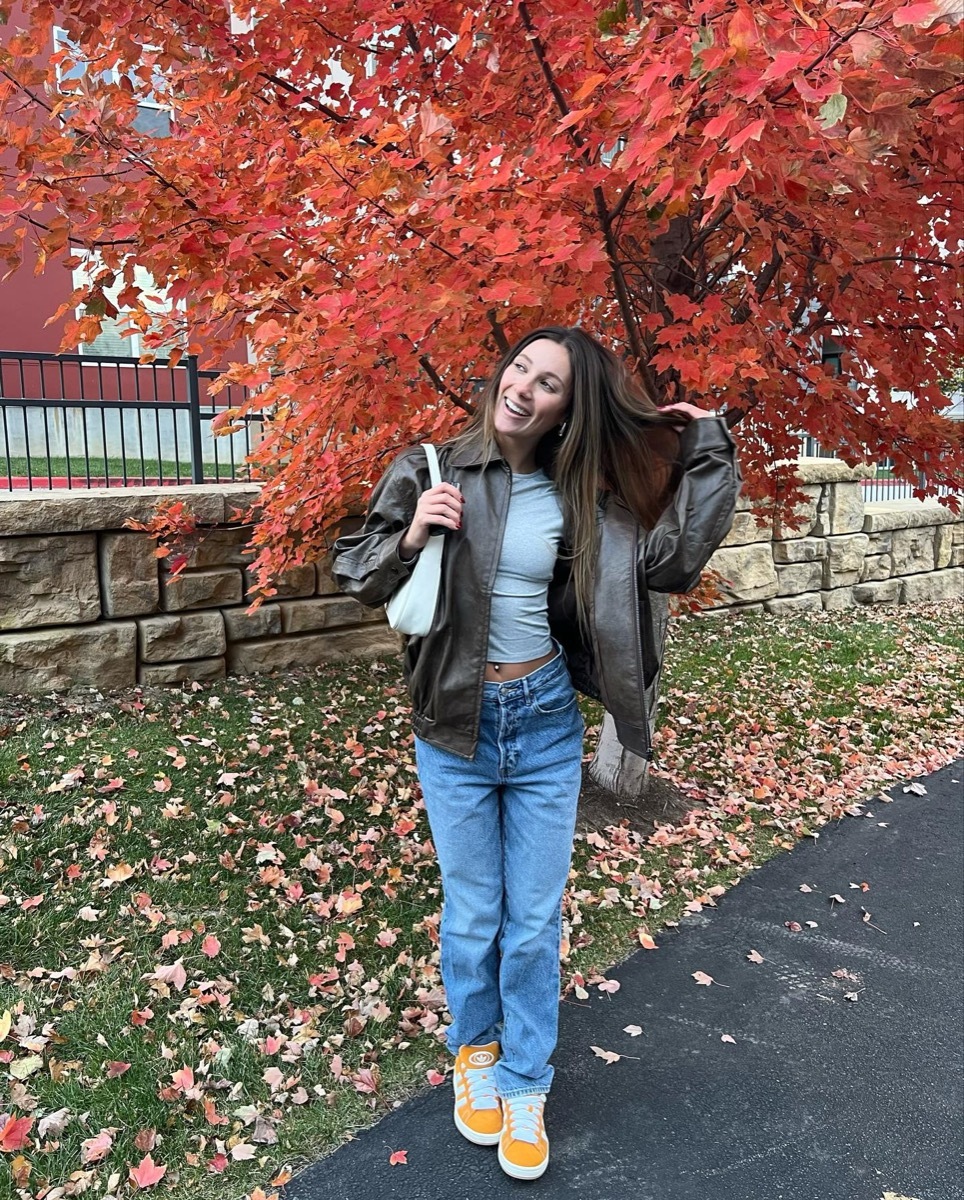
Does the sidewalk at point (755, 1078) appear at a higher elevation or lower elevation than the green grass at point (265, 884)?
lower

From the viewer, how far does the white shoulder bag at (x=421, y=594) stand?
1983 mm

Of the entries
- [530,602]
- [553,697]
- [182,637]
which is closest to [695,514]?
[530,602]

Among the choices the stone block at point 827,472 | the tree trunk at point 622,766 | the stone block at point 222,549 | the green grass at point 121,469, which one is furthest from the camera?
the stone block at point 827,472

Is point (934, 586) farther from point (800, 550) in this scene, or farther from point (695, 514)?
point (695, 514)

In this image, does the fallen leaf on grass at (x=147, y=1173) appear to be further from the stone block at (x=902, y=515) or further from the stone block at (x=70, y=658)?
the stone block at (x=902, y=515)

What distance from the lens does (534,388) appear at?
201 centimetres

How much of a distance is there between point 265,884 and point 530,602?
1.97 m

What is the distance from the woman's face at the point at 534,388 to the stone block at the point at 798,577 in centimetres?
752

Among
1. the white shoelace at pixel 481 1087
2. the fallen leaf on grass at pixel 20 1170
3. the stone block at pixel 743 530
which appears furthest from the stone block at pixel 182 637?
the stone block at pixel 743 530

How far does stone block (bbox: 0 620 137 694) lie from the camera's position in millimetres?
4684

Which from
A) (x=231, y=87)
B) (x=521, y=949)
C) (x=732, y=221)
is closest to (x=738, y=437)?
(x=732, y=221)

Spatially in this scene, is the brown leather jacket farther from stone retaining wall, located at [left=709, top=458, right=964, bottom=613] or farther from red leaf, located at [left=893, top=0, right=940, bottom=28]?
stone retaining wall, located at [left=709, top=458, right=964, bottom=613]

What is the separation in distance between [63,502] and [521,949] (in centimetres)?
374

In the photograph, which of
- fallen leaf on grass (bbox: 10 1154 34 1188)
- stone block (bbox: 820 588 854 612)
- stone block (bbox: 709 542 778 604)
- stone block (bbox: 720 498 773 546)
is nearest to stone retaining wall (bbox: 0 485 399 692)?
fallen leaf on grass (bbox: 10 1154 34 1188)
